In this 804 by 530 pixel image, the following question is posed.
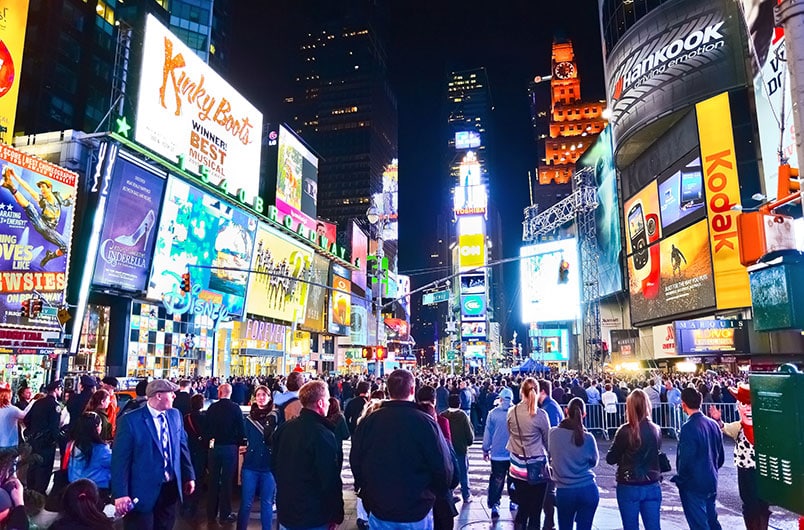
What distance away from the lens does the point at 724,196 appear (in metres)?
37.7

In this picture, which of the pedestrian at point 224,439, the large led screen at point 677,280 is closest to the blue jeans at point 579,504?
the pedestrian at point 224,439

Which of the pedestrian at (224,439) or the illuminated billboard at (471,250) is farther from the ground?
the illuminated billboard at (471,250)

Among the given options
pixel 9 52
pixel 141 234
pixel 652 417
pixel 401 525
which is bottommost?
pixel 652 417

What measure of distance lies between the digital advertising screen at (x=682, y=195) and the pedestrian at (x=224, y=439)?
3847 cm

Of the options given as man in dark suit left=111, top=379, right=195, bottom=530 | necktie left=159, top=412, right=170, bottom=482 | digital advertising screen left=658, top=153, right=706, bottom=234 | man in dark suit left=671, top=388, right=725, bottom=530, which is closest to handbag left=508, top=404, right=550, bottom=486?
man in dark suit left=671, top=388, right=725, bottom=530

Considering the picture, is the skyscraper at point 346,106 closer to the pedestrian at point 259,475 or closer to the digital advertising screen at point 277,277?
the digital advertising screen at point 277,277

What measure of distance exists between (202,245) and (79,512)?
38.3 m

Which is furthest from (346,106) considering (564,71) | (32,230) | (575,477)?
(575,477)

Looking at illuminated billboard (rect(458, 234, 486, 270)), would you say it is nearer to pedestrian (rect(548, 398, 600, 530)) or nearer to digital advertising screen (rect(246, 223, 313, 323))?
digital advertising screen (rect(246, 223, 313, 323))

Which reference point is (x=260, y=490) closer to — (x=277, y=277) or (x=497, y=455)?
(x=497, y=455)

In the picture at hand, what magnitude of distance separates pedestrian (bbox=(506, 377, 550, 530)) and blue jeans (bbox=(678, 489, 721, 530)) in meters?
1.69

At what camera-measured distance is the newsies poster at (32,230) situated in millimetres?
25609

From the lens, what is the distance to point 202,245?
39844mm

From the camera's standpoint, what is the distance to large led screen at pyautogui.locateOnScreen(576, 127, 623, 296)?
56.7m
